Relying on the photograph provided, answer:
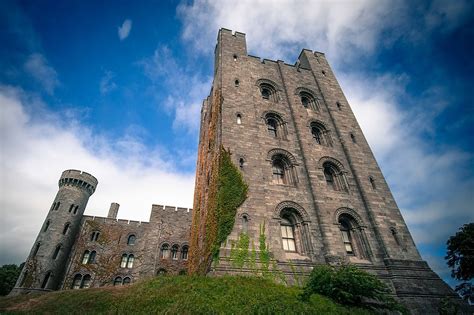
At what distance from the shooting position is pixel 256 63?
22.6 meters

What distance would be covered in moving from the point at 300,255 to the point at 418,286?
633 cm

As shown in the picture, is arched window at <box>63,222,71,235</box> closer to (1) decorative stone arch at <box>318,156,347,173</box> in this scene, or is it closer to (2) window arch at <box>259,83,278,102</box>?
(2) window arch at <box>259,83,278,102</box>

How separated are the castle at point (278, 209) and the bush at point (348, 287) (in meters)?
2.63

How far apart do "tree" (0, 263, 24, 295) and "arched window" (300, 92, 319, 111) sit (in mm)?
56876

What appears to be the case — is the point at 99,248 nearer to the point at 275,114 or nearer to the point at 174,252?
the point at 174,252

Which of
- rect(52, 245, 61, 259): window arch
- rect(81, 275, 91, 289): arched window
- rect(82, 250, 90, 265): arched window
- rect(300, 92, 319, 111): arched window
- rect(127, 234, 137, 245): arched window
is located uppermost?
rect(300, 92, 319, 111): arched window

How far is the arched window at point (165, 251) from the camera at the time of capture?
26703 millimetres

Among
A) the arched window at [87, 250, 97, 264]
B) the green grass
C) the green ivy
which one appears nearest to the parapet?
the arched window at [87, 250, 97, 264]

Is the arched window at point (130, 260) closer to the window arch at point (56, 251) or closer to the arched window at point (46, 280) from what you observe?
the window arch at point (56, 251)

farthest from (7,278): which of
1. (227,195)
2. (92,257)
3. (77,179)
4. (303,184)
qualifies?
(303,184)

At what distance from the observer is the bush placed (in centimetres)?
916

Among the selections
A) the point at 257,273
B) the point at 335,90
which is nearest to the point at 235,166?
the point at 257,273

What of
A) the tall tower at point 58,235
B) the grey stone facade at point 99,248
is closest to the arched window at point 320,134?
the grey stone facade at point 99,248

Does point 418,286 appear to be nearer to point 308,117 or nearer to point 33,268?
point 308,117
